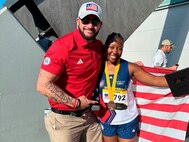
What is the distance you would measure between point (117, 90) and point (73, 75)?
0.54 meters

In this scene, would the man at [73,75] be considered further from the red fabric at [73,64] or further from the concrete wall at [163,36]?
the concrete wall at [163,36]

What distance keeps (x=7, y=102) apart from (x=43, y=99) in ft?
1.35

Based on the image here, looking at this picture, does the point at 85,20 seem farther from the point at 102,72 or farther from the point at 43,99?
the point at 43,99

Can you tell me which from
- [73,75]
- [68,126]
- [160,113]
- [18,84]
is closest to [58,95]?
[73,75]

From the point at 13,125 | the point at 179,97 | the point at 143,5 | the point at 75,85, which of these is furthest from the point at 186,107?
the point at 143,5

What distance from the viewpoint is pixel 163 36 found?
9.50m

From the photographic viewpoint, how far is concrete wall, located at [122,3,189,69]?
8.73 m

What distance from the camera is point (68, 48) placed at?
2.37m

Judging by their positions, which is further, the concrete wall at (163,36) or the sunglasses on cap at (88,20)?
the concrete wall at (163,36)

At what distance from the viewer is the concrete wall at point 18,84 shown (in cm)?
302

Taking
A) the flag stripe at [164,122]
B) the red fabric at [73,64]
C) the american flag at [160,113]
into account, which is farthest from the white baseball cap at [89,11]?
the flag stripe at [164,122]

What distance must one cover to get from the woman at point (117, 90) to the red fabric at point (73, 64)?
0.21 metres

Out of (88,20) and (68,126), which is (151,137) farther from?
(88,20)

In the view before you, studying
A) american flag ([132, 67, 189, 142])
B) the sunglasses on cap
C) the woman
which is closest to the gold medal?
the woman
